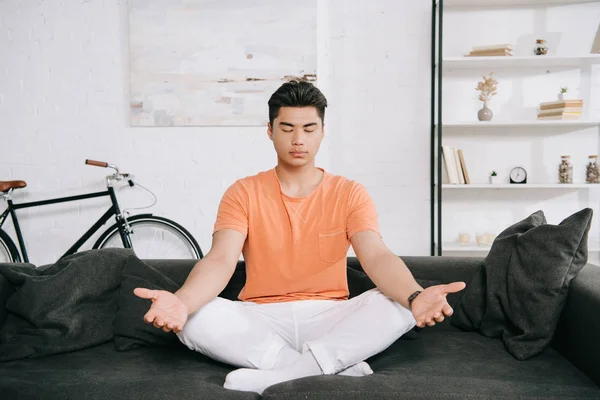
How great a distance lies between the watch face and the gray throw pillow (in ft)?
5.67

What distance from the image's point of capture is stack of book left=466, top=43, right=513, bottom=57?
133 inches

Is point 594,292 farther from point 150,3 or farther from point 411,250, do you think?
point 150,3

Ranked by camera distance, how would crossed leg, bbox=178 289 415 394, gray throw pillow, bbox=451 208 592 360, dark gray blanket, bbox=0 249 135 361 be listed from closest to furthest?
crossed leg, bbox=178 289 415 394 < gray throw pillow, bbox=451 208 592 360 < dark gray blanket, bbox=0 249 135 361

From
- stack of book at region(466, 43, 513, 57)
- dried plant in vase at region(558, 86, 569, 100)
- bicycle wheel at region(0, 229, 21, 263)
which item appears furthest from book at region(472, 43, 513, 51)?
bicycle wheel at region(0, 229, 21, 263)

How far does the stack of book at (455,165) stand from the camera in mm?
3453

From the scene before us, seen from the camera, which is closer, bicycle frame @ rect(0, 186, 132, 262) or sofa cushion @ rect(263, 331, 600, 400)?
sofa cushion @ rect(263, 331, 600, 400)

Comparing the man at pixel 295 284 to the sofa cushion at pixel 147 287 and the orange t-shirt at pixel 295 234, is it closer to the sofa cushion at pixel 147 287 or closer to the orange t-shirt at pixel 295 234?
the orange t-shirt at pixel 295 234

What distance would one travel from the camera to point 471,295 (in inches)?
79.5

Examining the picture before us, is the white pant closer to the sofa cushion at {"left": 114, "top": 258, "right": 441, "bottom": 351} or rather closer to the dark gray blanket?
the sofa cushion at {"left": 114, "top": 258, "right": 441, "bottom": 351}

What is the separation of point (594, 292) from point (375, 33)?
2397mm

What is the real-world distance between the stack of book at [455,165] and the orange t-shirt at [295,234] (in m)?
1.52

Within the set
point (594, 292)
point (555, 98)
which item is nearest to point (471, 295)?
point (594, 292)

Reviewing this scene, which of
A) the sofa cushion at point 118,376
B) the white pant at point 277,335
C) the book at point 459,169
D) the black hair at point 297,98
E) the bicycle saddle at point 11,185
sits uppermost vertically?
the black hair at point 297,98

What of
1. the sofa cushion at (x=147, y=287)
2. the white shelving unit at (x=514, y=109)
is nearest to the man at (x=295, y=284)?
the sofa cushion at (x=147, y=287)
